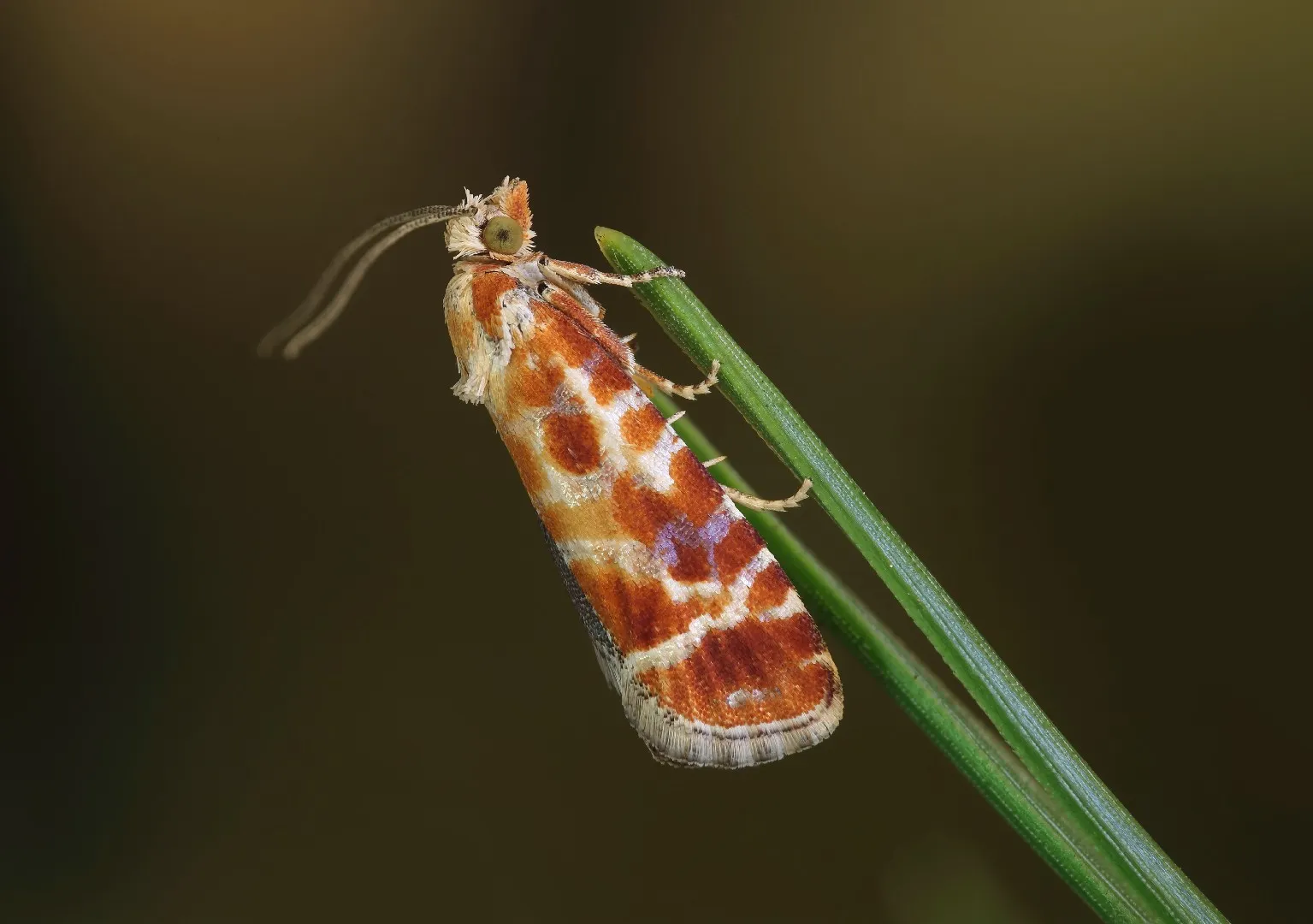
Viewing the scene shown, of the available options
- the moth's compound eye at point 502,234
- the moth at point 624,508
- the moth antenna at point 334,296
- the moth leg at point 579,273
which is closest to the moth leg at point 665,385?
the moth at point 624,508

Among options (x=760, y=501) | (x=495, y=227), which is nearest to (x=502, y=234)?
(x=495, y=227)

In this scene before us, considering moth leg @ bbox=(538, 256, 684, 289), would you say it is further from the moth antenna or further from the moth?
the moth antenna

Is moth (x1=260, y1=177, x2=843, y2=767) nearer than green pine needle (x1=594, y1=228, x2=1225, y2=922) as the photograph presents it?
No

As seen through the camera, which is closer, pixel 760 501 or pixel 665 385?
pixel 760 501

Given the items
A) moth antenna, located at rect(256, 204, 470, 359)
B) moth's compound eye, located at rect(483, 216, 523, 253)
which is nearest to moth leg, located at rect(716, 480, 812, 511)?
moth's compound eye, located at rect(483, 216, 523, 253)

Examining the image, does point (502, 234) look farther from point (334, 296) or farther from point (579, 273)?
point (334, 296)

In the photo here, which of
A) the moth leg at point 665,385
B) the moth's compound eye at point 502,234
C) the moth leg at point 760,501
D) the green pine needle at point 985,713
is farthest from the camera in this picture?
the moth's compound eye at point 502,234

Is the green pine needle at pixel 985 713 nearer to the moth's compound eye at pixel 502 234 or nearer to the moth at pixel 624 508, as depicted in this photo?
the moth at pixel 624 508
